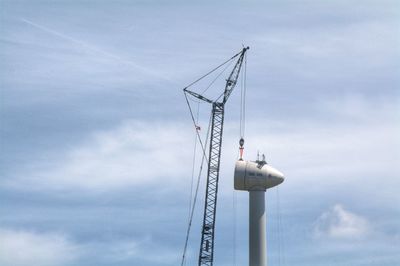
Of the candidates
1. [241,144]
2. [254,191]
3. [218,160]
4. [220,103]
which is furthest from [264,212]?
[220,103]

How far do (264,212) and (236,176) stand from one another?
803cm

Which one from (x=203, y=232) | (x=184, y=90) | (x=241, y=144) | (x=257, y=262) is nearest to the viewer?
(x=257, y=262)

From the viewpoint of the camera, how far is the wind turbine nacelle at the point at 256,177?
122 m

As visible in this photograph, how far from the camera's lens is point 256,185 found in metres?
122

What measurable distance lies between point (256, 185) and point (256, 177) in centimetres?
143

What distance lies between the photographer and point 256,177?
122 meters

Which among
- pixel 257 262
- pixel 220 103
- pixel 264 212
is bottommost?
pixel 257 262

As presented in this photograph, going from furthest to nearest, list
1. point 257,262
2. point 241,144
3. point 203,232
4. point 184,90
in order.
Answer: point 184,90 → point 203,232 → point 241,144 → point 257,262

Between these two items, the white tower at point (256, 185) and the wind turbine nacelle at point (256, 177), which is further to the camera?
the wind turbine nacelle at point (256, 177)

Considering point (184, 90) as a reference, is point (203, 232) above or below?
below

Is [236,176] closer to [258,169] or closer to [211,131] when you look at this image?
[258,169]

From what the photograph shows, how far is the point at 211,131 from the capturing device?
476ft

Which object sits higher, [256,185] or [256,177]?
[256,177]

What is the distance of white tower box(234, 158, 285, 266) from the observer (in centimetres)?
11875
